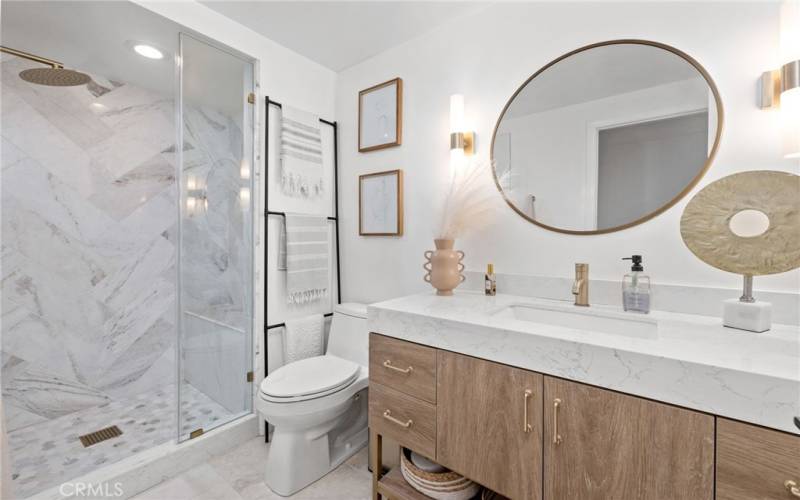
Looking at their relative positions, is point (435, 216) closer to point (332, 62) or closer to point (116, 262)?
point (332, 62)

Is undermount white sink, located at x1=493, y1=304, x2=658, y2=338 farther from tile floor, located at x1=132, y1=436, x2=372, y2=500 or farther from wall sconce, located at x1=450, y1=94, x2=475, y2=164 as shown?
tile floor, located at x1=132, y1=436, x2=372, y2=500

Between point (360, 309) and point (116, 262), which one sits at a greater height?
point (116, 262)

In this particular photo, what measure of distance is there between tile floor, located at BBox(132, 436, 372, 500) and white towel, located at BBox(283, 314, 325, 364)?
0.54 m

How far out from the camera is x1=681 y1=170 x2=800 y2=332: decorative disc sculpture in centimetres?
99

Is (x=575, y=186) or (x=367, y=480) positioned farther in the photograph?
(x=367, y=480)

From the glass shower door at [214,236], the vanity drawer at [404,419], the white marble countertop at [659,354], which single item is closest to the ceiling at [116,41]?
the glass shower door at [214,236]

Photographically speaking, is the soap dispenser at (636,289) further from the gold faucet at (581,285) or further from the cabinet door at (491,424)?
the cabinet door at (491,424)

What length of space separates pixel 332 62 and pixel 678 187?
2.04m

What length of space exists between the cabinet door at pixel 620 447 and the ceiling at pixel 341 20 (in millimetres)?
1811

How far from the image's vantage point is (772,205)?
1.01 metres

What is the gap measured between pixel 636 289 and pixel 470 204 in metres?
0.74

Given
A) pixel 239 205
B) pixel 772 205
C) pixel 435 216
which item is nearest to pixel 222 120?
pixel 239 205

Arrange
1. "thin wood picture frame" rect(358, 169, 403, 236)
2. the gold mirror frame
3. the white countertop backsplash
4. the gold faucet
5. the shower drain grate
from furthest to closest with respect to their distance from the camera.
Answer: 1. "thin wood picture frame" rect(358, 169, 403, 236)
2. the shower drain grate
3. the gold faucet
4. the gold mirror frame
5. the white countertop backsplash

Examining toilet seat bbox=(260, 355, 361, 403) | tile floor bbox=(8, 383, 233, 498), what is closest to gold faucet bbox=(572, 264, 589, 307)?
toilet seat bbox=(260, 355, 361, 403)
